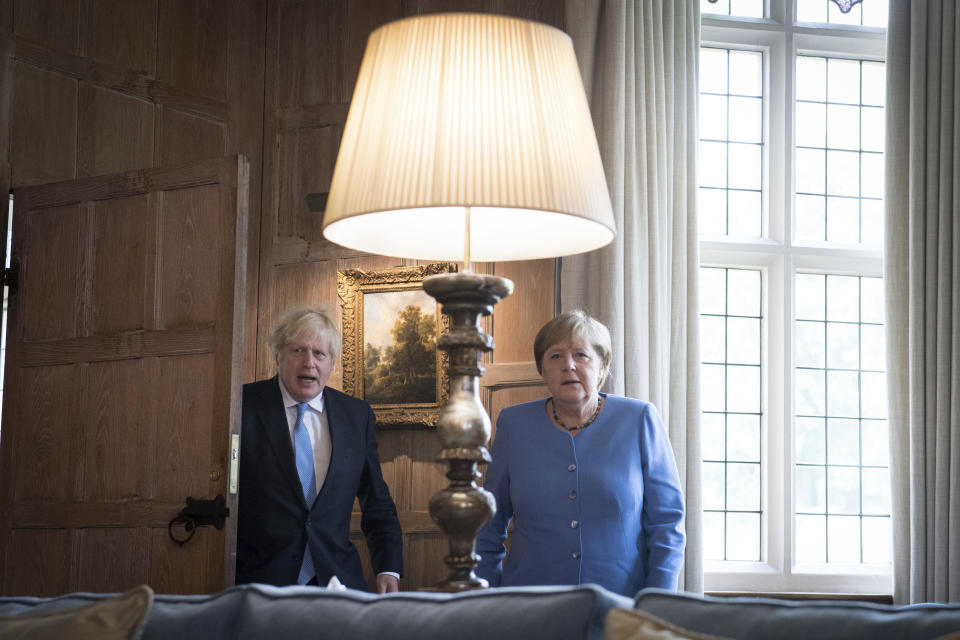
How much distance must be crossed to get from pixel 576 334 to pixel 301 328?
96 centimetres

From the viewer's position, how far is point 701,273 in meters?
4.17

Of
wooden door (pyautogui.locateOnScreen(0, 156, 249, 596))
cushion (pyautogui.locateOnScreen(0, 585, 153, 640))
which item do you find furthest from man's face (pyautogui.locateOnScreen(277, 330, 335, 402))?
cushion (pyautogui.locateOnScreen(0, 585, 153, 640))

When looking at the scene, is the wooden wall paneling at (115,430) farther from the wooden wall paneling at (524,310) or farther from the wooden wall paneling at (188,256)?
the wooden wall paneling at (524,310)

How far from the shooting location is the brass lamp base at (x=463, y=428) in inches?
64.6

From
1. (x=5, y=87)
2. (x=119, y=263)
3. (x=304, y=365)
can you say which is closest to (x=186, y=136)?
(x=5, y=87)

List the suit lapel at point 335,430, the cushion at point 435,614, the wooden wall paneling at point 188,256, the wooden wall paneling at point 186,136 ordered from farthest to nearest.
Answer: the wooden wall paneling at point 186,136 < the suit lapel at point 335,430 < the wooden wall paneling at point 188,256 < the cushion at point 435,614

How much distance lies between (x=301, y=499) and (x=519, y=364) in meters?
0.95

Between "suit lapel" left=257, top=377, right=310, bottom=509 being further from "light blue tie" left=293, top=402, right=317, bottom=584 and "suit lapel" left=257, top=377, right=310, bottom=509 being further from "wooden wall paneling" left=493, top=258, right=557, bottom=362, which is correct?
"wooden wall paneling" left=493, top=258, right=557, bottom=362

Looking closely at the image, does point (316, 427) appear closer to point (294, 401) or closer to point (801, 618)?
point (294, 401)

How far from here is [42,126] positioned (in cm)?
364

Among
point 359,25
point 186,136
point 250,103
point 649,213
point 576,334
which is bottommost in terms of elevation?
point 576,334

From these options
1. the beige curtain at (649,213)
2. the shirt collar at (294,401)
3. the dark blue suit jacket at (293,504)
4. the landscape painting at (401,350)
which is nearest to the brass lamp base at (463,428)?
the dark blue suit jacket at (293,504)

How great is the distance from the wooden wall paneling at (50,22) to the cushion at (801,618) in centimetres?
315

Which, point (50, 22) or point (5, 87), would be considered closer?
point (5, 87)
